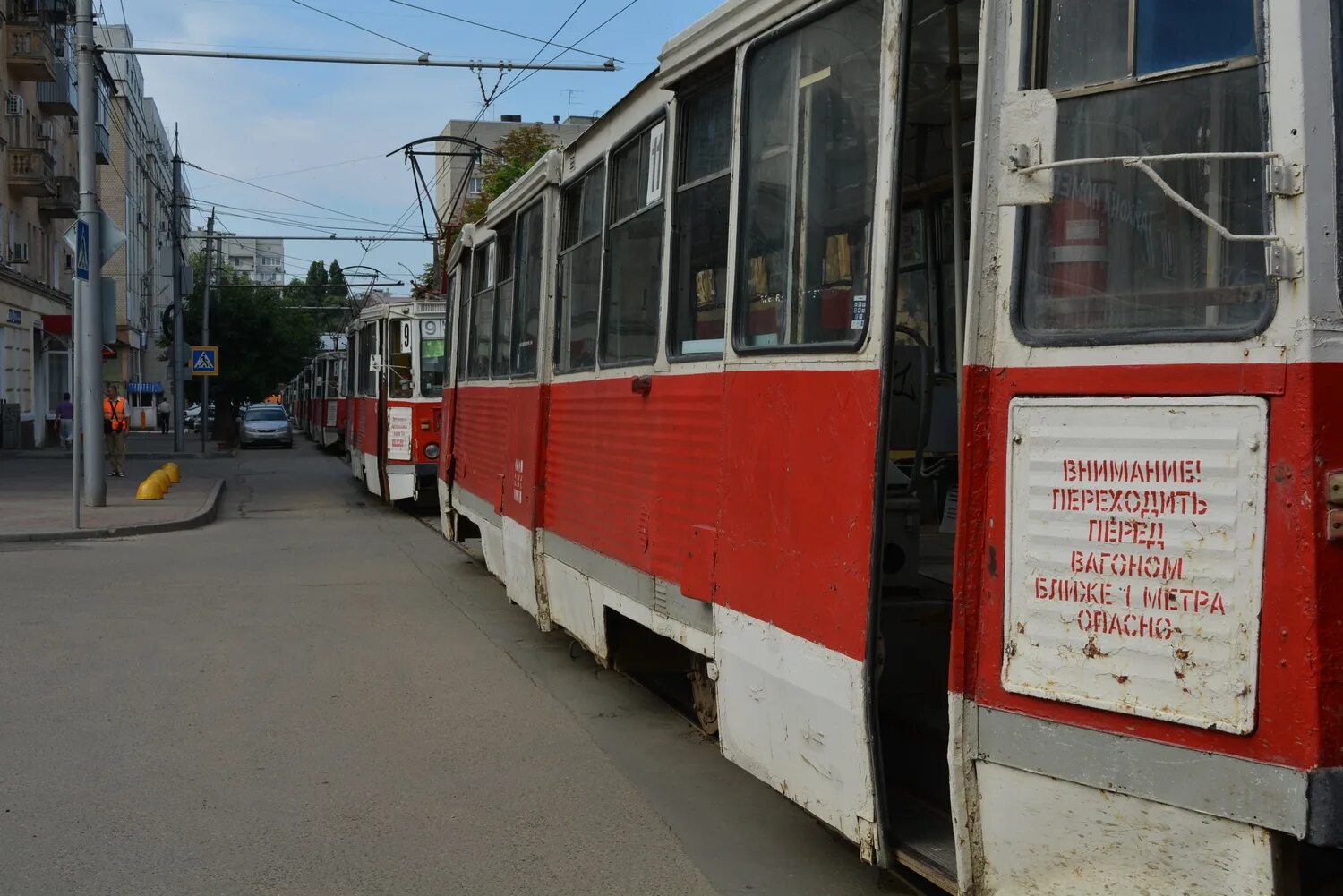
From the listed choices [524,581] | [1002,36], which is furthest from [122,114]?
[1002,36]

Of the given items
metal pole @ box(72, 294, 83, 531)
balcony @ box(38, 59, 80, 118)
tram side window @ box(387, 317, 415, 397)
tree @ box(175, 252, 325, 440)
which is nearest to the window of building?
metal pole @ box(72, 294, 83, 531)

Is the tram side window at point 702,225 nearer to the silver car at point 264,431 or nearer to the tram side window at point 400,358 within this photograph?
the tram side window at point 400,358

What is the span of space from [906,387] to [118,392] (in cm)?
2308

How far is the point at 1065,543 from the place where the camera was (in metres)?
3.37

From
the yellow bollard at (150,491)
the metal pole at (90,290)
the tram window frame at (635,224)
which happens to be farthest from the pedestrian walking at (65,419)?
the tram window frame at (635,224)

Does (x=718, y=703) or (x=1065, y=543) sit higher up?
(x=1065, y=543)

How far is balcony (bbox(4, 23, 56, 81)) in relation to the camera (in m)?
37.2

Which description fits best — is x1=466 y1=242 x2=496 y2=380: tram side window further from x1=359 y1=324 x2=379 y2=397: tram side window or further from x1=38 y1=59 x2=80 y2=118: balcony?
x1=38 y1=59 x2=80 y2=118: balcony

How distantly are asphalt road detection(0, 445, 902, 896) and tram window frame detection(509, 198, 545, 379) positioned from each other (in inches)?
71.4

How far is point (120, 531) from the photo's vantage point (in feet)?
53.6

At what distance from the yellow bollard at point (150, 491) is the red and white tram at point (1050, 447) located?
17.0 m

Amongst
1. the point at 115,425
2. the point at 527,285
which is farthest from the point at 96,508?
the point at 527,285

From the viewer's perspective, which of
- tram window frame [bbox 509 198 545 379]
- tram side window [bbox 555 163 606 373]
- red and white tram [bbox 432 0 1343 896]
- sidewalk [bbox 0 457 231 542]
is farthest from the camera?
sidewalk [bbox 0 457 231 542]

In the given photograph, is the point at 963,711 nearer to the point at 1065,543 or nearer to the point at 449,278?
the point at 1065,543
